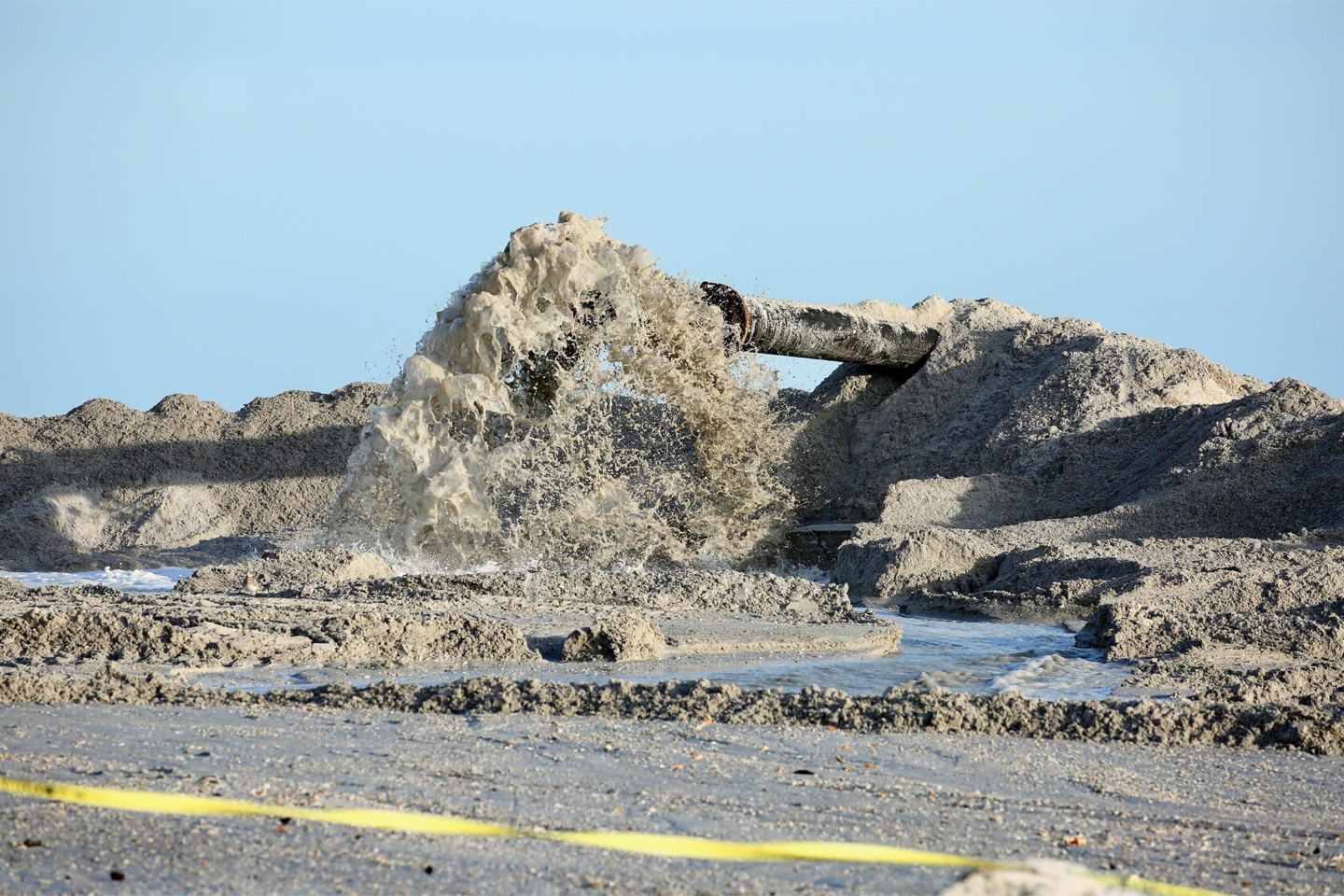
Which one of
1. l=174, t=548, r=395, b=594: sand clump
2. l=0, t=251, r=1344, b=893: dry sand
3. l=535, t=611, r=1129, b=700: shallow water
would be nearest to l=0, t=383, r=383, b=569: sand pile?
l=0, t=251, r=1344, b=893: dry sand

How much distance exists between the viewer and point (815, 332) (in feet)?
44.8

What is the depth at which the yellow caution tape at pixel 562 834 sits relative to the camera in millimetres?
2725

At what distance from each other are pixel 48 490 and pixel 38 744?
14.0 metres

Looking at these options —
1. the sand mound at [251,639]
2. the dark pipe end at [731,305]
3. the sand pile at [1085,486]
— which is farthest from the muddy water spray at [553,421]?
the sand mound at [251,639]

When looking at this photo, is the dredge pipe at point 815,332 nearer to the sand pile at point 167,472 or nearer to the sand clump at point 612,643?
the sand clump at point 612,643

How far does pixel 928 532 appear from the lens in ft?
33.0

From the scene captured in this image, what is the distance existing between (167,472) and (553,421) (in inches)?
338

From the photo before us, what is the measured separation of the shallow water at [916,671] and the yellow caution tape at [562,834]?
2.13 metres

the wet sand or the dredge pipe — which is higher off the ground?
the dredge pipe

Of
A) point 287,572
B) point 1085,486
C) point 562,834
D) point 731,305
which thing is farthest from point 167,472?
point 562,834

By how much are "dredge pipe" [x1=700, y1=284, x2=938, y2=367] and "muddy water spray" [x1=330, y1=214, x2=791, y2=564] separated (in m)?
1.10

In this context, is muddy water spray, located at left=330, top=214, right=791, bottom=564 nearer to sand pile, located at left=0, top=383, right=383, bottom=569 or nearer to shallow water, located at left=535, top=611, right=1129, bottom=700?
shallow water, located at left=535, top=611, right=1129, bottom=700

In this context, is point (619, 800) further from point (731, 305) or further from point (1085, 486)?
point (1085, 486)

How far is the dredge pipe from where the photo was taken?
41.5 ft
